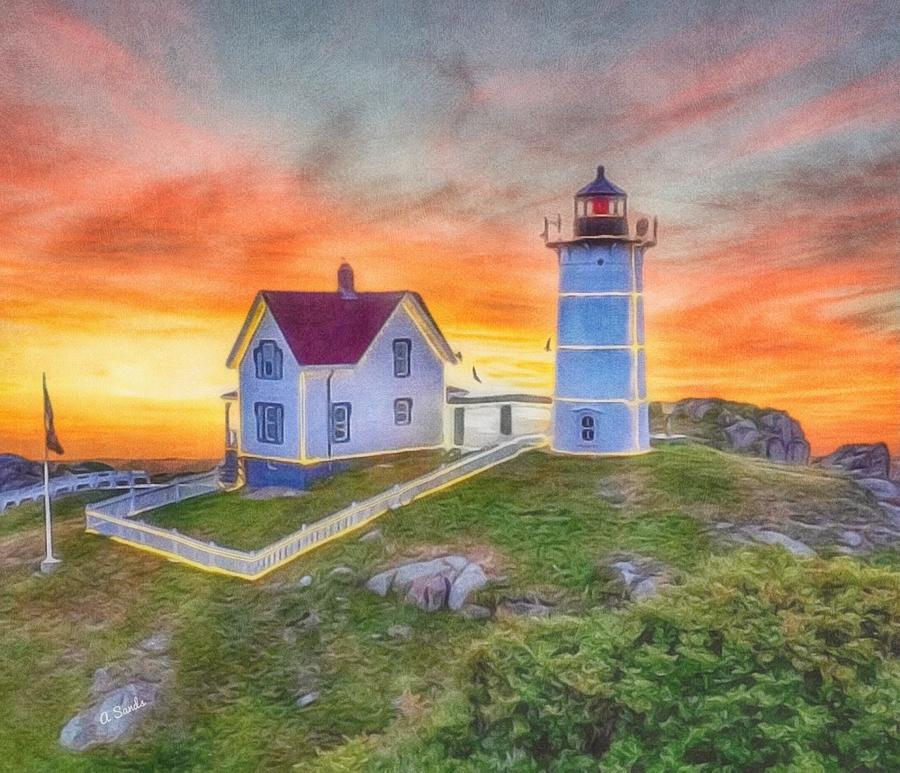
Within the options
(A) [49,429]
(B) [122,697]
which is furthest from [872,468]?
(A) [49,429]

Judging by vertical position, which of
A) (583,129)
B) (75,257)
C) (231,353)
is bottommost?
(231,353)

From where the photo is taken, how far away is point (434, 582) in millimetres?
5445

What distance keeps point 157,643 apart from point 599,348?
157 inches

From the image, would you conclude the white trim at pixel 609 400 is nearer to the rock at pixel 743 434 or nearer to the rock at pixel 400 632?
the rock at pixel 743 434

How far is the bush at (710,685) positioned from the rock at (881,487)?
1.48 metres

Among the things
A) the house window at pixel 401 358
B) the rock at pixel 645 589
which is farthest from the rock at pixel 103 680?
the rock at pixel 645 589

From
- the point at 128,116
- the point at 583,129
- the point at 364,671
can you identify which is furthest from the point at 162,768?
the point at 583,129

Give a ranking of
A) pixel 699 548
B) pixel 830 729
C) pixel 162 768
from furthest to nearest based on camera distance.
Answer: pixel 699 548 < pixel 162 768 < pixel 830 729

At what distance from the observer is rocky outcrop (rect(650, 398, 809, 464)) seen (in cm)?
608

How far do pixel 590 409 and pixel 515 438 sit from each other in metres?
0.65

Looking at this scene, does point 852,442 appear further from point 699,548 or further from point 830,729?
point 830,729

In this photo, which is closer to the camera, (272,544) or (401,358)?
(272,544)

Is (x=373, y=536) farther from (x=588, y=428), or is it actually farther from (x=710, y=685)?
(x=710, y=685)

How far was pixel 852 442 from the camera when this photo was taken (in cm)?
600
